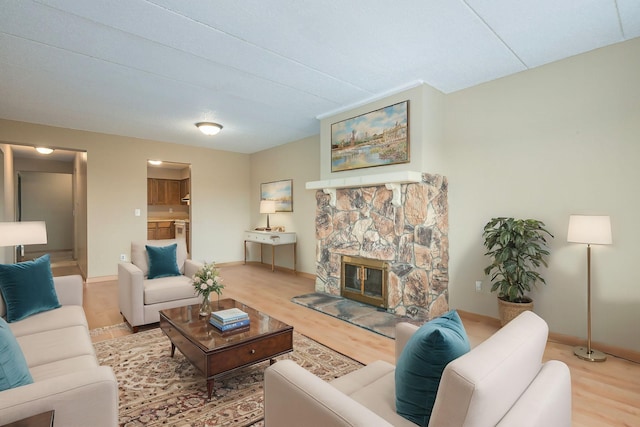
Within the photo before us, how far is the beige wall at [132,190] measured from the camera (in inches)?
217

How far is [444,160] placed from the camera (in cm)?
393

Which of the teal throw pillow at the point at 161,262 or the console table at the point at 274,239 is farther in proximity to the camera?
the console table at the point at 274,239

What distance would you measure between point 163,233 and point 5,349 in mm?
7594

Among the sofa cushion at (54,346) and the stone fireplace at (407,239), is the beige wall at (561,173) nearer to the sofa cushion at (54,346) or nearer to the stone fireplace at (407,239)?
the stone fireplace at (407,239)

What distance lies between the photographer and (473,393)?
868mm

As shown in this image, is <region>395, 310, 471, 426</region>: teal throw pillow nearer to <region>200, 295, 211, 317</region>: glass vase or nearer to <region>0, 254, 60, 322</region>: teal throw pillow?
<region>200, 295, 211, 317</region>: glass vase

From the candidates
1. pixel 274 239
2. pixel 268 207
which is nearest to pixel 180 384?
pixel 274 239

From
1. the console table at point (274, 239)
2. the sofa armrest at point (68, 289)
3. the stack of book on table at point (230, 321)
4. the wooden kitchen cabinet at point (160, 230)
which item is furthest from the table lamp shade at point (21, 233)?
the wooden kitchen cabinet at point (160, 230)

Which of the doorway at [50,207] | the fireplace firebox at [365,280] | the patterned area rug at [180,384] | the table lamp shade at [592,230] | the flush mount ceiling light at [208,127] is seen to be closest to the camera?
the patterned area rug at [180,384]

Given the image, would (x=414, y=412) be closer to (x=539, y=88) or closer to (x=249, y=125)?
(x=539, y=88)

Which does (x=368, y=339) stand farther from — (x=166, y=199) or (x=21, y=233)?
(x=166, y=199)

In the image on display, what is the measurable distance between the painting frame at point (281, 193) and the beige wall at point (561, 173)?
3.45m

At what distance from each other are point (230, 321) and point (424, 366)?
5.42ft

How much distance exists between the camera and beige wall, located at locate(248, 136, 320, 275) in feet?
19.6
